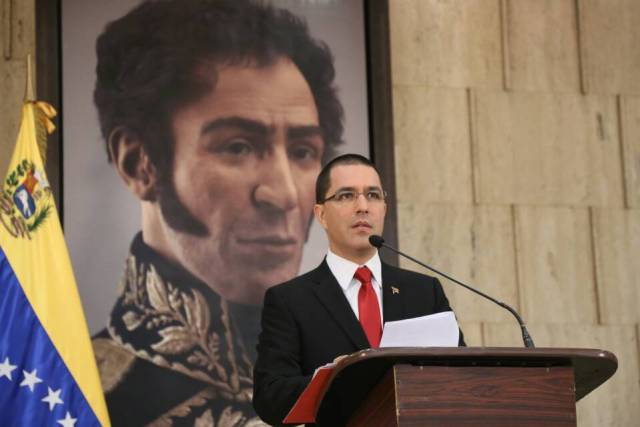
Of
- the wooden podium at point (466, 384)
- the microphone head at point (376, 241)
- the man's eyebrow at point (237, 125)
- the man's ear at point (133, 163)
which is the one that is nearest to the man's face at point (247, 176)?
the man's eyebrow at point (237, 125)

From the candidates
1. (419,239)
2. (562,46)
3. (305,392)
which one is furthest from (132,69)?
(305,392)

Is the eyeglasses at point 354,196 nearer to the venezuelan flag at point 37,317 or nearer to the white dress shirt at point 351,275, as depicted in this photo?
the white dress shirt at point 351,275

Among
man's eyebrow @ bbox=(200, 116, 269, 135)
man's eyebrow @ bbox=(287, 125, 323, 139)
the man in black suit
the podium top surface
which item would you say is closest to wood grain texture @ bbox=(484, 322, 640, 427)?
man's eyebrow @ bbox=(287, 125, 323, 139)

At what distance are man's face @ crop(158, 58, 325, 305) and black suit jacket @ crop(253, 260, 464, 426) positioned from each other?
231cm

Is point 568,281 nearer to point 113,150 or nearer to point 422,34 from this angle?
point 422,34

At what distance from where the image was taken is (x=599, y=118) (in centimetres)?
680

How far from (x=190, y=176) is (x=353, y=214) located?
2.48 m

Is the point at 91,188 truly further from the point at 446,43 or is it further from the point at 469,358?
the point at 469,358

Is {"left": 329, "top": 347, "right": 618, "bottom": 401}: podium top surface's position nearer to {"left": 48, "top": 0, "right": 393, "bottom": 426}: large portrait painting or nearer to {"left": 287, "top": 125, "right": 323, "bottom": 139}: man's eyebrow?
{"left": 48, "top": 0, "right": 393, "bottom": 426}: large portrait painting

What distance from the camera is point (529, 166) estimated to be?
6.68m

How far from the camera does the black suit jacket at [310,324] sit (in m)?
3.47

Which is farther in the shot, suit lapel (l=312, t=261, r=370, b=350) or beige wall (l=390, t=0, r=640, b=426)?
beige wall (l=390, t=0, r=640, b=426)

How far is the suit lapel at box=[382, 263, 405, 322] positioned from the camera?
3.69m

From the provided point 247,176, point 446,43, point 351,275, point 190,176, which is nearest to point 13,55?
point 190,176
